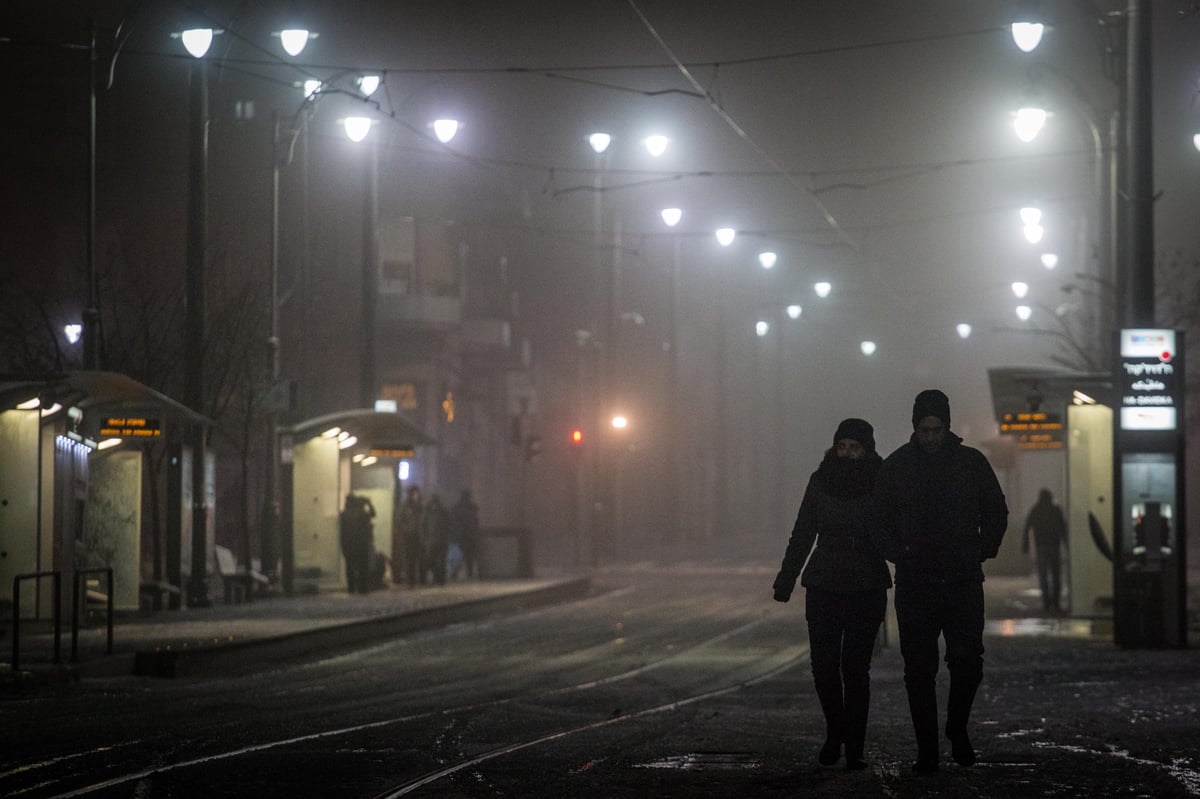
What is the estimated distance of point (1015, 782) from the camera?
10.1 m

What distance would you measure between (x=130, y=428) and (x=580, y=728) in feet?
46.1

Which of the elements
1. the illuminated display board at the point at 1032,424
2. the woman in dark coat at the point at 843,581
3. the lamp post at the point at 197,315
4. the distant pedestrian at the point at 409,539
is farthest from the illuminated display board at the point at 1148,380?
the distant pedestrian at the point at 409,539

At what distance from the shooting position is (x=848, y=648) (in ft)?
35.4

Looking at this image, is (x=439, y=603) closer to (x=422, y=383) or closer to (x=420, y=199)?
(x=422, y=383)

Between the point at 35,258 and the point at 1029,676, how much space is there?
3443 cm

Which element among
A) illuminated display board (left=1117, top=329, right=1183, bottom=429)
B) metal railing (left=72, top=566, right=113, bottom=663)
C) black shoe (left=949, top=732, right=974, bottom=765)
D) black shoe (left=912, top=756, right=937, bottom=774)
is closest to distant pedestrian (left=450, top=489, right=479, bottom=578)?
metal railing (left=72, top=566, right=113, bottom=663)

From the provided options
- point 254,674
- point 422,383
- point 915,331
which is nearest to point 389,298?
point 422,383

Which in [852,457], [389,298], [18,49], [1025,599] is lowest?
[1025,599]

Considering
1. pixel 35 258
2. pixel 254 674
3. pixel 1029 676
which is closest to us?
pixel 1029 676

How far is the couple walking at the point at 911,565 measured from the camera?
33.7ft

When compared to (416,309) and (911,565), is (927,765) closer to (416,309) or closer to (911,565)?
(911,565)

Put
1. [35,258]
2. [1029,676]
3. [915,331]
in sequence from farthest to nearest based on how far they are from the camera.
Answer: [915,331] < [35,258] < [1029,676]

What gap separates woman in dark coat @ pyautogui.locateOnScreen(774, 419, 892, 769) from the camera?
1075 cm

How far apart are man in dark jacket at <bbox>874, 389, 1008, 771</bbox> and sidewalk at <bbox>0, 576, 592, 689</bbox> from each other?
10.4 m
